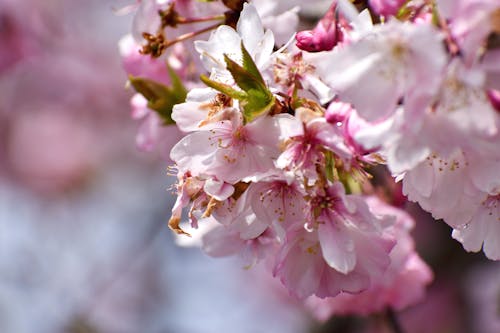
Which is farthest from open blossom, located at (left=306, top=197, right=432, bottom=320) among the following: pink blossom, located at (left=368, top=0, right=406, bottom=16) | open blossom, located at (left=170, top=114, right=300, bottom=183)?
pink blossom, located at (left=368, top=0, right=406, bottom=16)

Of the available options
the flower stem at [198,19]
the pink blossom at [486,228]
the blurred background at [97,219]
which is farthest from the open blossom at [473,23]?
the blurred background at [97,219]

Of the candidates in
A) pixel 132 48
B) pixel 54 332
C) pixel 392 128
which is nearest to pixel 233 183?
pixel 392 128

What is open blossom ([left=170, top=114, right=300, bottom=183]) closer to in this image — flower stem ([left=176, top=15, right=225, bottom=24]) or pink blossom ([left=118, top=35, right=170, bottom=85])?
flower stem ([left=176, top=15, right=225, bottom=24])

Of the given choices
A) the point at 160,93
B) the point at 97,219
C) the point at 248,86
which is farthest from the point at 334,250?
the point at 97,219

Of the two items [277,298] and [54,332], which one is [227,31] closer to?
[54,332]

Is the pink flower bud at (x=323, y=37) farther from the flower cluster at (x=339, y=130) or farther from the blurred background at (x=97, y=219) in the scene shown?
the blurred background at (x=97, y=219)

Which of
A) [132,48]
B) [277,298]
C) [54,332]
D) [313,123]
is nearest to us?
[313,123]

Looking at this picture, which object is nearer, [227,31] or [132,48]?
[227,31]
